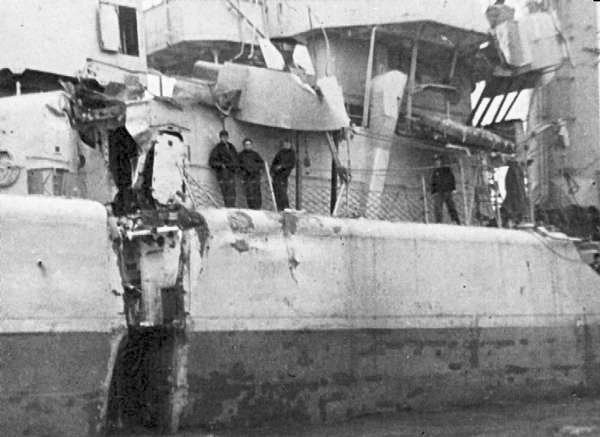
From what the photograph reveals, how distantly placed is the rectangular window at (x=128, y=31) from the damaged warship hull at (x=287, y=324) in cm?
299

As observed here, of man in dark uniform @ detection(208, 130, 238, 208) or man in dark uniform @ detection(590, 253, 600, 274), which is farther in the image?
man in dark uniform @ detection(590, 253, 600, 274)

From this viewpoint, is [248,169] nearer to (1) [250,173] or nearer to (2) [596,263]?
(1) [250,173]

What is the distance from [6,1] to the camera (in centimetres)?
1078

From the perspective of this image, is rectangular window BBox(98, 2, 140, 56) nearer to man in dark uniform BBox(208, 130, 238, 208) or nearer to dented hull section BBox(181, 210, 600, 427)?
man in dark uniform BBox(208, 130, 238, 208)

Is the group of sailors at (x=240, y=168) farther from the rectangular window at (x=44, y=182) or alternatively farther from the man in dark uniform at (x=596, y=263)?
the man in dark uniform at (x=596, y=263)

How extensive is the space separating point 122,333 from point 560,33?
888 cm

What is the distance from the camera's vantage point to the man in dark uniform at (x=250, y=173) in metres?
10.7

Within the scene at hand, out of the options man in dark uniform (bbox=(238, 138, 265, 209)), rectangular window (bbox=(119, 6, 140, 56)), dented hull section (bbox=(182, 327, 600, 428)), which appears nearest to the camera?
dented hull section (bbox=(182, 327, 600, 428))

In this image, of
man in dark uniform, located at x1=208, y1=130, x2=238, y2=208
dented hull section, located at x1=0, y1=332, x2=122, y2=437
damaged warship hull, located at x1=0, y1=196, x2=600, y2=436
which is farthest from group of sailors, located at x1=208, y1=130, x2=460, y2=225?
dented hull section, located at x1=0, y1=332, x2=122, y2=437

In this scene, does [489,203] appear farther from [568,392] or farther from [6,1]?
[6,1]

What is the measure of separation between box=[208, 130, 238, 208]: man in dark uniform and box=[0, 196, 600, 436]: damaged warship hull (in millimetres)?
755

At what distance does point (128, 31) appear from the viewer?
1166 centimetres

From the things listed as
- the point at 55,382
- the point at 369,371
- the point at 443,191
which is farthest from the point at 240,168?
the point at 55,382

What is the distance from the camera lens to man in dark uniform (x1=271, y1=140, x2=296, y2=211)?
11102 mm
